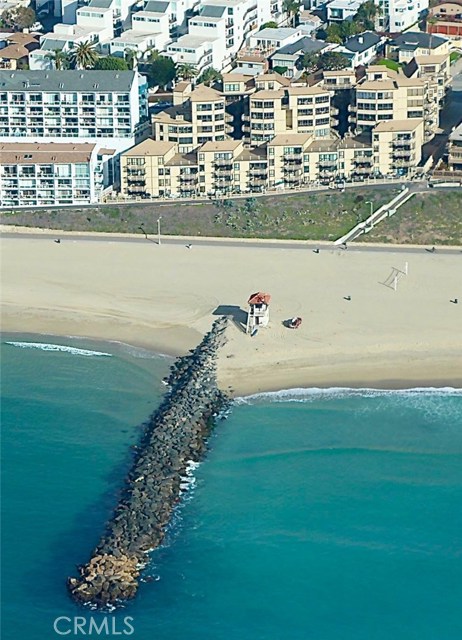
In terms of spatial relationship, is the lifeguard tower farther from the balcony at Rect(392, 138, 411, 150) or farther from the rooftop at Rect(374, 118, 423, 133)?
the rooftop at Rect(374, 118, 423, 133)

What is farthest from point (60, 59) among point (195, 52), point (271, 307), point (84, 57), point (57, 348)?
point (271, 307)

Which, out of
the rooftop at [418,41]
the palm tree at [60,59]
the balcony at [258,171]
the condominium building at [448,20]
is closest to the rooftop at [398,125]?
the balcony at [258,171]

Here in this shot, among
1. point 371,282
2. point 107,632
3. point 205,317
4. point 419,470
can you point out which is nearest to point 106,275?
point 205,317

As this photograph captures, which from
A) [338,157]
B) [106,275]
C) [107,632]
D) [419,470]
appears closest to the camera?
[107,632]

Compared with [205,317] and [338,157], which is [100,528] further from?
[338,157]

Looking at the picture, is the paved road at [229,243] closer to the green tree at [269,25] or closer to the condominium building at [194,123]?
the condominium building at [194,123]
